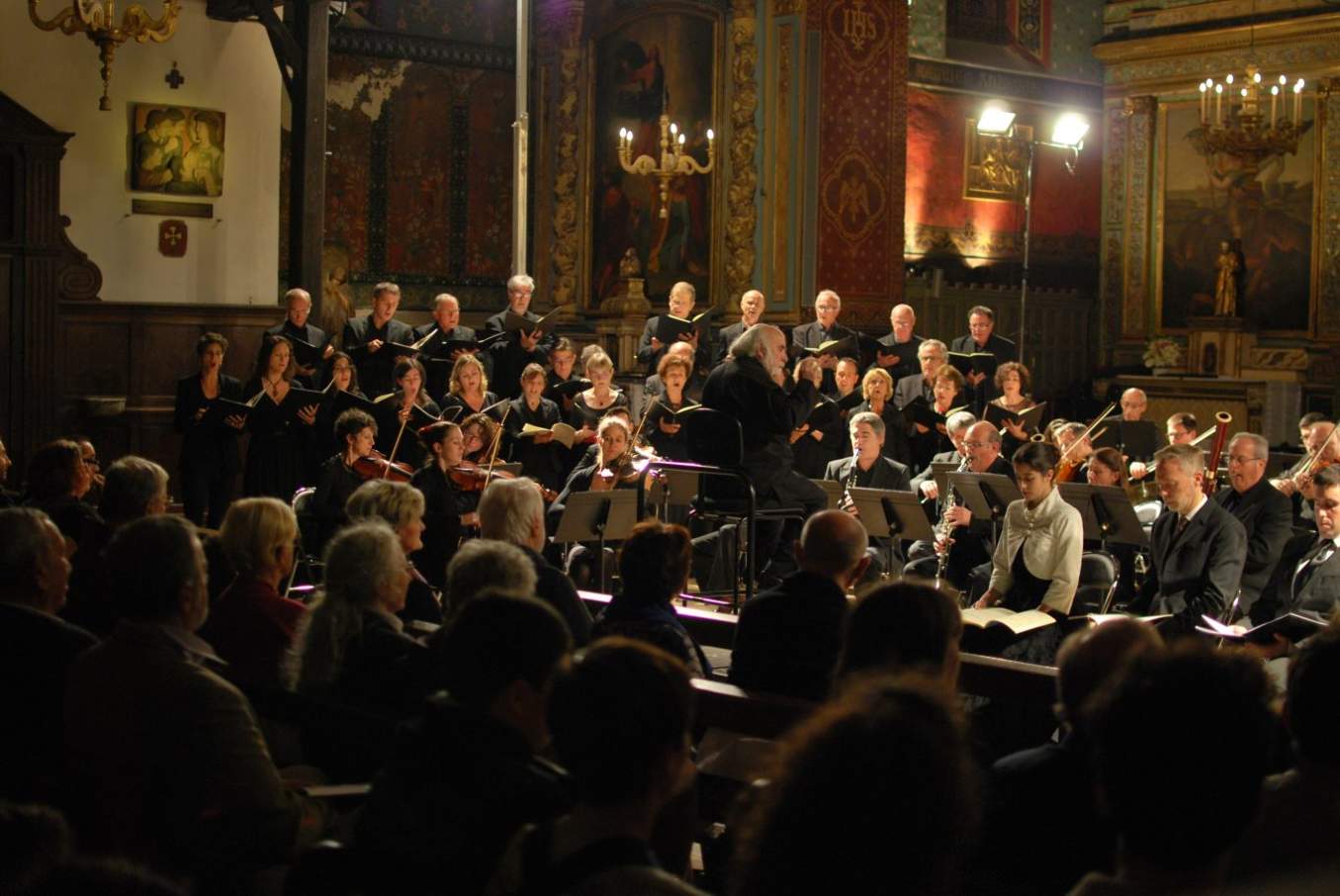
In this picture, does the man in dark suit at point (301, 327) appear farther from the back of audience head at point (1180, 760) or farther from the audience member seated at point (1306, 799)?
the back of audience head at point (1180, 760)

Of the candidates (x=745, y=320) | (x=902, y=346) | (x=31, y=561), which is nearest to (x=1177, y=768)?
(x=31, y=561)

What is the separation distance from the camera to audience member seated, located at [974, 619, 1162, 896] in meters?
3.13

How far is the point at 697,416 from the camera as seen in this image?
846 centimetres

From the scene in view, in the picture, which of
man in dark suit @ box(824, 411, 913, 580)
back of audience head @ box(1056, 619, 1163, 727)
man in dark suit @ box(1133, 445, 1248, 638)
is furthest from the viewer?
man in dark suit @ box(824, 411, 913, 580)

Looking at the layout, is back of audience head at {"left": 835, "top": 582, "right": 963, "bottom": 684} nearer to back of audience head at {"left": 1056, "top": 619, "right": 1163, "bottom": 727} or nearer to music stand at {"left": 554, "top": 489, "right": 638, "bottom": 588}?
back of audience head at {"left": 1056, "top": 619, "right": 1163, "bottom": 727}

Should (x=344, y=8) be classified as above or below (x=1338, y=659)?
above

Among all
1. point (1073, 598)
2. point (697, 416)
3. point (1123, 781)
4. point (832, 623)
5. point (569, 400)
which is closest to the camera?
point (1123, 781)

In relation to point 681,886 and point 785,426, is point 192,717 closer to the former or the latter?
point 681,886

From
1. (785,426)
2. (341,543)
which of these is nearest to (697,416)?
(785,426)

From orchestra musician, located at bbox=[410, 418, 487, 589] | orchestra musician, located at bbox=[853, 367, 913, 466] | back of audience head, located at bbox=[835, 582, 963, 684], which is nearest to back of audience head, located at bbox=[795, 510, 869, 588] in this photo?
back of audience head, located at bbox=[835, 582, 963, 684]

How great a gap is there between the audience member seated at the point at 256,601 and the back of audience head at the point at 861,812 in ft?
9.29

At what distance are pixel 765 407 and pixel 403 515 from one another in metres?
3.44

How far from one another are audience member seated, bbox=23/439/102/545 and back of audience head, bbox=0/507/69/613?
2.02m

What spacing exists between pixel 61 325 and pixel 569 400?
12.6ft
